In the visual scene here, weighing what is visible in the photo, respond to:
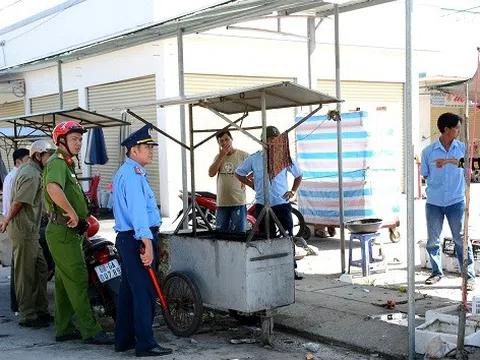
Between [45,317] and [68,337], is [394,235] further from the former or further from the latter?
[68,337]

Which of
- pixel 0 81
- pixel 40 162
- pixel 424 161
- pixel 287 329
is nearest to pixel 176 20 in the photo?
pixel 40 162

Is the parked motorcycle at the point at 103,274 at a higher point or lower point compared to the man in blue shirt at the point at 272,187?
lower

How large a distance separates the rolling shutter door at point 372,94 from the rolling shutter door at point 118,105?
4.86 m

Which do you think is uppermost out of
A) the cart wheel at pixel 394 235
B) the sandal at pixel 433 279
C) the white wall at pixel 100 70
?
the white wall at pixel 100 70

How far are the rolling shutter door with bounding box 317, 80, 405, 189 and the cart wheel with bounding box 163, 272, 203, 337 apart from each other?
1272 centimetres

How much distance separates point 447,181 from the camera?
8.21 m

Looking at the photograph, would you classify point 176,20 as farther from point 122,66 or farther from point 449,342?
point 122,66

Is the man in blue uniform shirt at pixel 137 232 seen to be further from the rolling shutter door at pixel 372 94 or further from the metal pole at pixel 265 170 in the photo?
the rolling shutter door at pixel 372 94

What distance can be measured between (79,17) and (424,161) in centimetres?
1327

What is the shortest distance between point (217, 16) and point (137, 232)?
3.84 m

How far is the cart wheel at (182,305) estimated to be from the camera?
657cm

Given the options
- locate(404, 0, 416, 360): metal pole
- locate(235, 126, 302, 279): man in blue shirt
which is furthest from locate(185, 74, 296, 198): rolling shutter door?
locate(404, 0, 416, 360): metal pole

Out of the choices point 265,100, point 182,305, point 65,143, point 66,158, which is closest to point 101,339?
point 182,305

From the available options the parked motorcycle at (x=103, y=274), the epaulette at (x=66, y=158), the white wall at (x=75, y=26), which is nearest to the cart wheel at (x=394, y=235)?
the parked motorcycle at (x=103, y=274)
